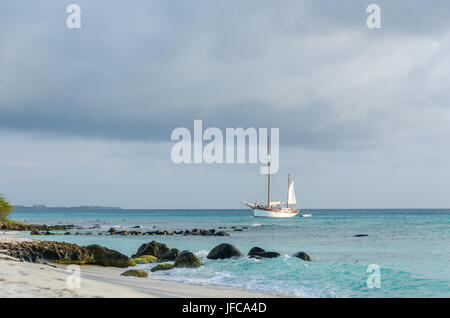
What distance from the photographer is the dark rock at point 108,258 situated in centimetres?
2388

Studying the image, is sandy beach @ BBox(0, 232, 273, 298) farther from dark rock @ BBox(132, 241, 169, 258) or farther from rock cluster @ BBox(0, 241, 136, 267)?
dark rock @ BBox(132, 241, 169, 258)

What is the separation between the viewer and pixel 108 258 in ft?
79.0

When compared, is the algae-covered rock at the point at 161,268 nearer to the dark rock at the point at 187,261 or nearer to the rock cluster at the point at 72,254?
the dark rock at the point at 187,261

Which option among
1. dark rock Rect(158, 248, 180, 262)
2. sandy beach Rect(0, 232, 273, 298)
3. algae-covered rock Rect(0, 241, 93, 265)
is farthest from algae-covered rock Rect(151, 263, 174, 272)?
sandy beach Rect(0, 232, 273, 298)

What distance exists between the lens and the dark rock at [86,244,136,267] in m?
23.9

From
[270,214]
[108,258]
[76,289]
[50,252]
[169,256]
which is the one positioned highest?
[76,289]

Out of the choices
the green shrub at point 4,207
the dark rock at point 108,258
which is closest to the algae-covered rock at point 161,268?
the dark rock at point 108,258

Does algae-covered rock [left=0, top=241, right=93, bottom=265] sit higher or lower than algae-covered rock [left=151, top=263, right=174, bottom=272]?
higher

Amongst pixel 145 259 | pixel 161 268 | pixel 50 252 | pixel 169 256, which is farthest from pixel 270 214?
pixel 50 252

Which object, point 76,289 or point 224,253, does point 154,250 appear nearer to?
point 224,253
